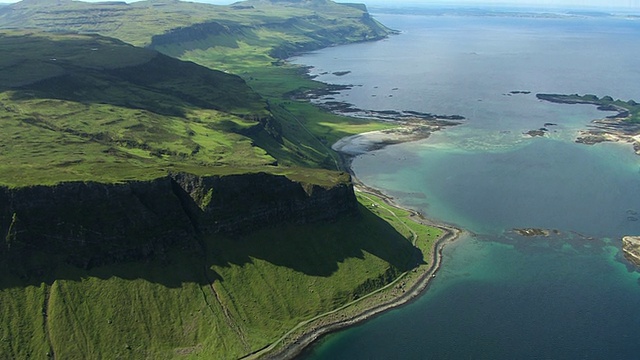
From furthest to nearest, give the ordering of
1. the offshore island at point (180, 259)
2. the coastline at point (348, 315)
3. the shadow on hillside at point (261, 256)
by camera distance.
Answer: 1. the shadow on hillside at point (261, 256)
2. the coastline at point (348, 315)
3. the offshore island at point (180, 259)

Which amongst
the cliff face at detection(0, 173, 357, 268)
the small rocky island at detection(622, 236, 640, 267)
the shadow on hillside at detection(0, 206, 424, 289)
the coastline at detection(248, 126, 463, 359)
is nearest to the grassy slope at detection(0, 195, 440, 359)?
the shadow on hillside at detection(0, 206, 424, 289)

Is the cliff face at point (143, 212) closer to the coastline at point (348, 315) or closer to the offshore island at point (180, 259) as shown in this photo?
the offshore island at point (180, 259)

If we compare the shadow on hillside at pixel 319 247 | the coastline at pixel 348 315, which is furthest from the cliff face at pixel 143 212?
the coastline at pixel 348 315

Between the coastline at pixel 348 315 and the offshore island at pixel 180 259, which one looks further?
the coastline at pixel 348 315

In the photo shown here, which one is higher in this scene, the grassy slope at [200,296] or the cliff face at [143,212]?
the cliff face at [143,212]

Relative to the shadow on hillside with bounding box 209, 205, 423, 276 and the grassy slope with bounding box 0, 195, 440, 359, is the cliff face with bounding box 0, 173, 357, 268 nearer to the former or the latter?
the shadow on hillside with bounding box 209, 205, 423, 276

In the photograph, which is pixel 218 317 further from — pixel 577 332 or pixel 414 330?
pixel 577 332
